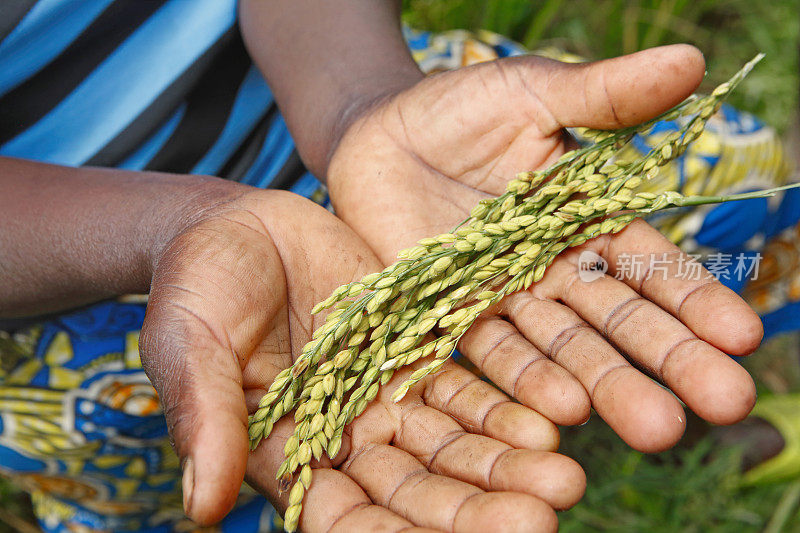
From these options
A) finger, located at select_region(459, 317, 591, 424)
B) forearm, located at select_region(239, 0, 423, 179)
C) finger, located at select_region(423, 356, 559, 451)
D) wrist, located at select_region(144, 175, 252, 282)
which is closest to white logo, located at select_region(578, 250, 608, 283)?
finger, located at select_region(459, 317, 591, 424)

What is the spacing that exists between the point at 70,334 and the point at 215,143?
717mm

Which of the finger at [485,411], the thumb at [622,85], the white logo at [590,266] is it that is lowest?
the finger at [485,411]

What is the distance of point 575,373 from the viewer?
4.55 ft

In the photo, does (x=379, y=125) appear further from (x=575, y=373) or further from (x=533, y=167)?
(x=575, y=373)

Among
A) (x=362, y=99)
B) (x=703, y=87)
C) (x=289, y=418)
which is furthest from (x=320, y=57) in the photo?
(x=703, y=87)

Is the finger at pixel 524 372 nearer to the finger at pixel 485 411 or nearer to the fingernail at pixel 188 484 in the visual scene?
the finger at pixel 485 411

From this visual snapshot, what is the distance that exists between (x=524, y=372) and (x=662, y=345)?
29 cm

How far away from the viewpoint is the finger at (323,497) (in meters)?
1.15

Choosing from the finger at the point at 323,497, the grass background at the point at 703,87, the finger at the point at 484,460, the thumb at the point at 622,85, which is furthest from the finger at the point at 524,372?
the grass background at the point at 703,87

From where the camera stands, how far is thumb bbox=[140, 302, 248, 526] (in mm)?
1060

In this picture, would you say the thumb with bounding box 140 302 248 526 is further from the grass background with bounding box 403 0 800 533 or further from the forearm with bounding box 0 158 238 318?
the grass background with bounding box 403 0 800 533

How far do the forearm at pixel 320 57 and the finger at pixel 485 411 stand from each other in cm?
80

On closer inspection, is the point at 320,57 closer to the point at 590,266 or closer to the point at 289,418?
the point at 590,266

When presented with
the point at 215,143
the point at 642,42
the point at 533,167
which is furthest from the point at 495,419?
the point at 642,42
